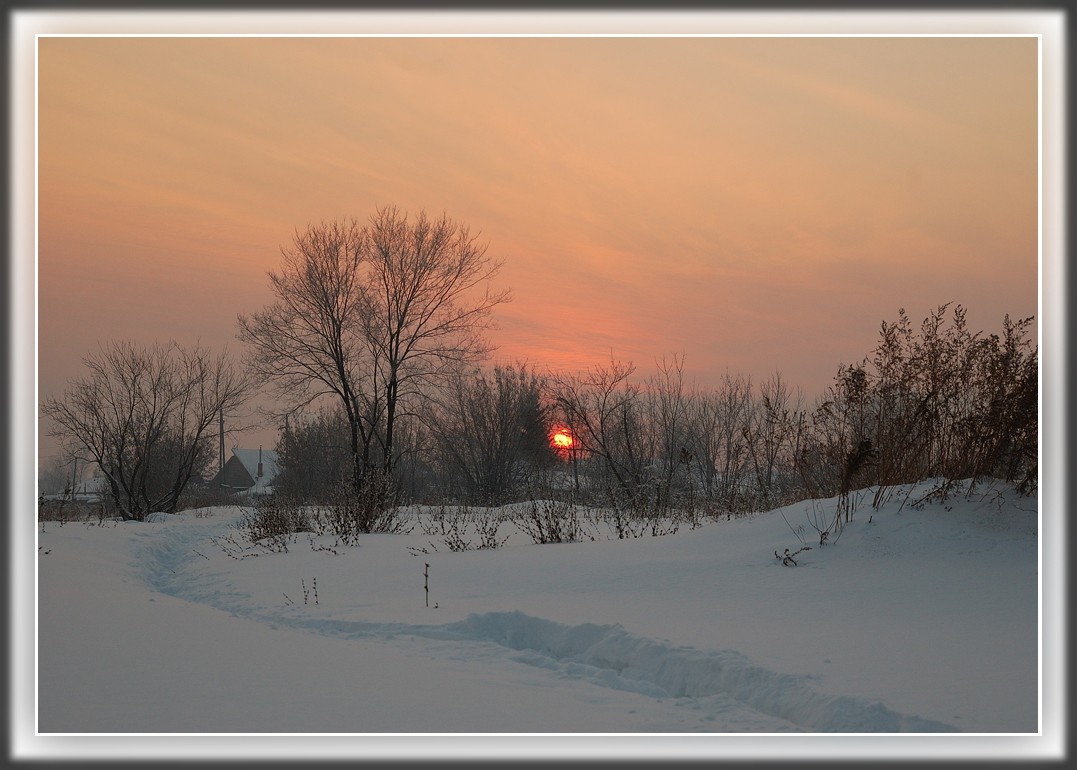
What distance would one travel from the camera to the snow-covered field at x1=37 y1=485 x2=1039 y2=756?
5266 mm

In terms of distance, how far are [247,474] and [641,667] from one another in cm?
7947

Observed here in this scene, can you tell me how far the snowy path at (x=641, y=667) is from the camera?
5.29 metres

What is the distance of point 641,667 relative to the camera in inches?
264

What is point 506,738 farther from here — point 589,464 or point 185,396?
point 589,464

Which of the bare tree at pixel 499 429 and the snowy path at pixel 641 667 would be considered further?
the bare tree at pixel 499 429

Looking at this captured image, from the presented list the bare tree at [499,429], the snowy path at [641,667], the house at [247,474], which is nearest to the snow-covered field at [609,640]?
the snowy path at [641,667]

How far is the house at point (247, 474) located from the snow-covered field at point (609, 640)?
5345cm

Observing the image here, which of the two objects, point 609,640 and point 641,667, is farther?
point 609,640

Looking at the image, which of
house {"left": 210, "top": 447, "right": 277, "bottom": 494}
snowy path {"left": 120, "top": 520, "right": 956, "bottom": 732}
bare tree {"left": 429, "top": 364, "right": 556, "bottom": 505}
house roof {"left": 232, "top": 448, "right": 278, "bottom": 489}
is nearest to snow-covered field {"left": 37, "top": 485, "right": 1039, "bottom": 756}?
snowy path {"left": 120, "top": 520, "right": 956, "bottom": 732}

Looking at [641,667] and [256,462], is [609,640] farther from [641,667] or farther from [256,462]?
[256,462]

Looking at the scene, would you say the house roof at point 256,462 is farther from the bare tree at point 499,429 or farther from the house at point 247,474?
the bare tree at point 499,429

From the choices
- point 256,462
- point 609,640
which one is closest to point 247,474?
point 256,462

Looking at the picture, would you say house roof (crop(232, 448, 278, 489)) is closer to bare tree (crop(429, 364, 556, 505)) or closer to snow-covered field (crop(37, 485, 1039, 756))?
bare tree (crop(429, 364, 556, 505))
